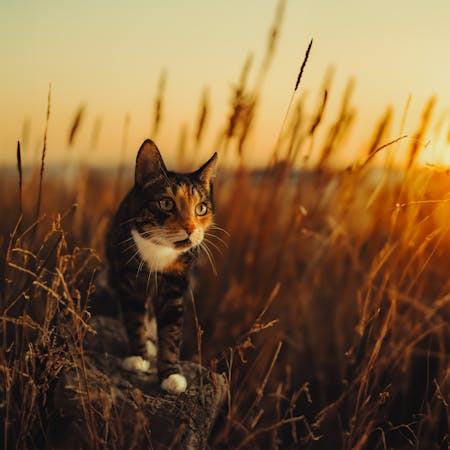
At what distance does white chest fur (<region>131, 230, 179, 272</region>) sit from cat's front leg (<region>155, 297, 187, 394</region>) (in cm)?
13

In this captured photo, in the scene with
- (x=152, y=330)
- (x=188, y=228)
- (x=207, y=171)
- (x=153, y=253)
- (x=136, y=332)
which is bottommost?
(x=152, y=330)

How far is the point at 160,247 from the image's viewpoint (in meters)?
1.54

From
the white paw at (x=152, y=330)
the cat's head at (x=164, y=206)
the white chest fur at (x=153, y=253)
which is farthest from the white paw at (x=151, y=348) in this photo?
the cat's head at (x=164, y=206)

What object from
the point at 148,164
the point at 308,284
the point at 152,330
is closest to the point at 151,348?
the point at 152,330

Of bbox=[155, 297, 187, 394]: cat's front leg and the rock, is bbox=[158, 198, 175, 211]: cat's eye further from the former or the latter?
the rock

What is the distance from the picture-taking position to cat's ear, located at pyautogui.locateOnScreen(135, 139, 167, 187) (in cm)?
144

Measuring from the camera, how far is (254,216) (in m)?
2.39

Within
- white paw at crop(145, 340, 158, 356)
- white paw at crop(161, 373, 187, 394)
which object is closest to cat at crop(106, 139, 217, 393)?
white paw at crop(161, 373, 187, 394)

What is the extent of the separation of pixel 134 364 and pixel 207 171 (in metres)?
0.65

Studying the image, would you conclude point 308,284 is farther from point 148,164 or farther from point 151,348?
point 148,164

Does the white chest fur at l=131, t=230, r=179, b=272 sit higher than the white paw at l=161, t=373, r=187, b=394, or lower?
higher

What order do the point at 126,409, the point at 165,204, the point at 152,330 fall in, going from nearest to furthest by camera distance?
the point at 126,409, the point at 165,204, the point at 152,330

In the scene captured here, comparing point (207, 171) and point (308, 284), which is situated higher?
point (207, 171)

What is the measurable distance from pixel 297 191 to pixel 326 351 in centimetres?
82
